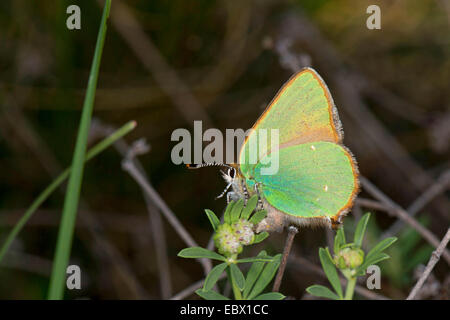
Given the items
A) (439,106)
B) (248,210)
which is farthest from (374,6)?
(248,210)

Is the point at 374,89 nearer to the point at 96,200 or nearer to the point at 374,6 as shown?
the point at 374,6

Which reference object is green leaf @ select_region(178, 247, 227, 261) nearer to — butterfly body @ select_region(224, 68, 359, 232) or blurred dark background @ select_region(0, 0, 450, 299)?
butterfly body @ select_region(224, 68, 359, 232)

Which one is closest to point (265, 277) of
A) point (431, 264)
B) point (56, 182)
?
point (431, 264)

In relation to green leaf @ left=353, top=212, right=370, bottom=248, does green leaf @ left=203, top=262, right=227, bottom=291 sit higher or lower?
lower

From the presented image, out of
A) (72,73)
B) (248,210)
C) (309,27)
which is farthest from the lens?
(309,27)

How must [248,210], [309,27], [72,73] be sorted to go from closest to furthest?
[248,210] < [72,73] < [309,27]

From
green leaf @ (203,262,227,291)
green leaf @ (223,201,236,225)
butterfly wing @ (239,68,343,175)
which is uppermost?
butterfly wing @ (239,68,343,175)

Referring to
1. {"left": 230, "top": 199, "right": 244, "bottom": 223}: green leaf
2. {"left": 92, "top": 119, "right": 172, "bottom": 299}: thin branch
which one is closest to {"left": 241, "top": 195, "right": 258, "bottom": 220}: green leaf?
{"left": 230, "top": 199, "right": 244, "bottom": 223}: green leaf
